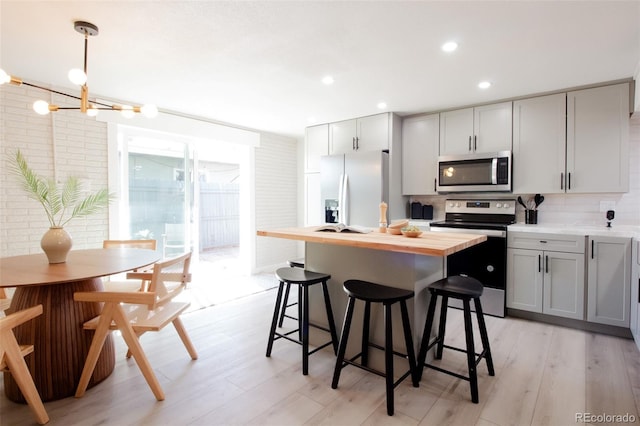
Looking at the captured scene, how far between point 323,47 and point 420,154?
226 cm

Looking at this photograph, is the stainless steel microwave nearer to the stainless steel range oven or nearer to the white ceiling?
the stainless steel range oven

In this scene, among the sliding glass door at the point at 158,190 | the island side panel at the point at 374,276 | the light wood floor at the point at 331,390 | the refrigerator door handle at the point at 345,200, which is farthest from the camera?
the refrigerator door handle at the point at 345,200

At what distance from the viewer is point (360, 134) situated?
176 inches

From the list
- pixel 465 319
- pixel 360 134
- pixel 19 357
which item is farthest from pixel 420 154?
pixel 19 357

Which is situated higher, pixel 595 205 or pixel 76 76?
pixel 76 76

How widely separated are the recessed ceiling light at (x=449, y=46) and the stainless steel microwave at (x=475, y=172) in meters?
1.61

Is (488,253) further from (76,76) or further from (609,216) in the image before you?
(76,76)

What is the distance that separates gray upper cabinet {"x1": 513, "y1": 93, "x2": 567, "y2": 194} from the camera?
3.38 metres

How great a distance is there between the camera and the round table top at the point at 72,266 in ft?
5.85

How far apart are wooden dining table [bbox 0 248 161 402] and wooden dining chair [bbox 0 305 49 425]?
169 millimetres

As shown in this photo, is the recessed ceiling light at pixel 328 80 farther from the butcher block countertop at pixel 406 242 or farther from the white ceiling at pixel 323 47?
the butcher block countertop at pixel 406 242

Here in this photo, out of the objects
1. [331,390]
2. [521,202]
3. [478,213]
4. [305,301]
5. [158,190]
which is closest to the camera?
[331,390]

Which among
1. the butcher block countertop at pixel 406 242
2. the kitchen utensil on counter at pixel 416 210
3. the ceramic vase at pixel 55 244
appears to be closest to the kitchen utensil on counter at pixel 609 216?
the kitchen utensil on counter at pixel 416 210

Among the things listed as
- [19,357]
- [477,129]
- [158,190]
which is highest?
[477,129]
